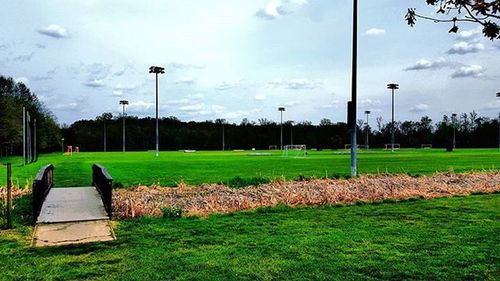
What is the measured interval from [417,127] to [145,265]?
115 meters

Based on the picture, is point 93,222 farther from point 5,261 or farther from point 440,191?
point 440,191

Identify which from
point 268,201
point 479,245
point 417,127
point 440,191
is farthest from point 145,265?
point 417,127

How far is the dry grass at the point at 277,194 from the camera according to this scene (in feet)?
35.8

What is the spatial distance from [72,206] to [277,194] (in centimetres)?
503

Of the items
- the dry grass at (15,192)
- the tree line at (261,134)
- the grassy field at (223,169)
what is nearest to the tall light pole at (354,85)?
the grassy field at (223,169)

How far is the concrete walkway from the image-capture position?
789 cm

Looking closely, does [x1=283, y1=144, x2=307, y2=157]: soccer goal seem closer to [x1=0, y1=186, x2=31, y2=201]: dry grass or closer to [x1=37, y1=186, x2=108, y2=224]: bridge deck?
[x1=0, y1=186, x2=31, y2=201]: dry grass

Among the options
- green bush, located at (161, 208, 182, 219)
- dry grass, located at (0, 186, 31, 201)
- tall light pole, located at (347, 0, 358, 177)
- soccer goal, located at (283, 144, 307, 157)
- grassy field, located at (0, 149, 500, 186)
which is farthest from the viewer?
soccer goal, located at (283, 144, 307, 157)

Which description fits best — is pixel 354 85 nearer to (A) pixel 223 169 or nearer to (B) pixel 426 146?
(A) pixel 223 169

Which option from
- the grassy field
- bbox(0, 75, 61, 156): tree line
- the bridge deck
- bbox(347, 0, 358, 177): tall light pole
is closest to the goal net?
the grassy field

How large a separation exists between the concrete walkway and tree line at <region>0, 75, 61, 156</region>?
48.9 metres

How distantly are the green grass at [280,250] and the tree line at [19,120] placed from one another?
52.3 metres

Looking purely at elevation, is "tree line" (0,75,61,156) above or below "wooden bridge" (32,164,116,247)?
above

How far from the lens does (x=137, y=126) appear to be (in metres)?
111
